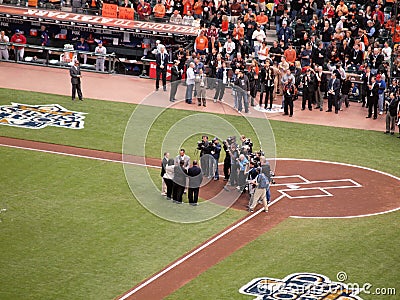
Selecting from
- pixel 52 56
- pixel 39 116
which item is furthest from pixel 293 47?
pixel 39 116

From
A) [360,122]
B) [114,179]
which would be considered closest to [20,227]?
[114,179]

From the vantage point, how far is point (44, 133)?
33594 millimetres

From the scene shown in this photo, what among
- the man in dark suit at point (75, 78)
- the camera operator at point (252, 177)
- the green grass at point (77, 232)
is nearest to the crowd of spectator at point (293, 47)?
the man in dark suit at point (75, 78)

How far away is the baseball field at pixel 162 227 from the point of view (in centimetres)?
2130

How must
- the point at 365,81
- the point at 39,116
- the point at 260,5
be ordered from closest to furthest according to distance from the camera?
1. the point at 39,116
2. the point at 365,81
3. the point at 260,5

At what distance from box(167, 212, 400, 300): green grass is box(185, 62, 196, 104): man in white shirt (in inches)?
542

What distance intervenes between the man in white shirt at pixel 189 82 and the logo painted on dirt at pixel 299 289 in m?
17.8

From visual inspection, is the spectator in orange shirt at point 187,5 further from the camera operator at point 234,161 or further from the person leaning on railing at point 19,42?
the camera operator at point 234,161

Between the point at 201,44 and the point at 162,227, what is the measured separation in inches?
772

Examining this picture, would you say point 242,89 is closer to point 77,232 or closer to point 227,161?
point 227,161

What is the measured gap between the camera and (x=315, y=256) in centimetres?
2323

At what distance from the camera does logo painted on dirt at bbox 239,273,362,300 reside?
20.8m

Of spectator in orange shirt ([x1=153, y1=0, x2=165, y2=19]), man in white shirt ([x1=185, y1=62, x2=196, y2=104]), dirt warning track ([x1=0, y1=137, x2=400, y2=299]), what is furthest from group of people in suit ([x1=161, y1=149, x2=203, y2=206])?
spectator in orange shirt ([x1=153, y1=0, x2=165, y2=19])

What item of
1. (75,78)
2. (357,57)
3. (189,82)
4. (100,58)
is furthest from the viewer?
(100,58)
